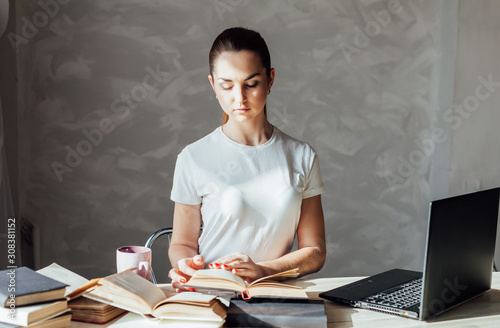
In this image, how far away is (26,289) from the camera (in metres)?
1.23

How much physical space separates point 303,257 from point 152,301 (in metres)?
0.68

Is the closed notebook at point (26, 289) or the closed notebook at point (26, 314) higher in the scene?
the closed notebook at point (26, 289)

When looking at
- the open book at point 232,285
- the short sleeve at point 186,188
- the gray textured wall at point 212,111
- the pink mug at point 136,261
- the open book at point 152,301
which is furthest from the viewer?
the gray textured wall at point 212,111

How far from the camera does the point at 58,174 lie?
3.04 metres

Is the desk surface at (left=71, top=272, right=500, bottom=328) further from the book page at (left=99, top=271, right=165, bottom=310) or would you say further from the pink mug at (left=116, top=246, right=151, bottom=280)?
the pink mug at (left=116, top=246, right=151, bottom=280)

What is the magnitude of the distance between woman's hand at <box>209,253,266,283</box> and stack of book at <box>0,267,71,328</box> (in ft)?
1.57

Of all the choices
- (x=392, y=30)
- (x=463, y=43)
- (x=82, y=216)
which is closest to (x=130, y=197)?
(x=82, y=216)

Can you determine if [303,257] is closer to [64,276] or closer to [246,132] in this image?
[246,132]

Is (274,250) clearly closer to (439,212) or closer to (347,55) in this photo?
(439,212)

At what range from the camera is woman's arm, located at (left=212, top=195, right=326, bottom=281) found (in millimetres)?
1666

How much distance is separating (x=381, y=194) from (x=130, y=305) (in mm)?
2501

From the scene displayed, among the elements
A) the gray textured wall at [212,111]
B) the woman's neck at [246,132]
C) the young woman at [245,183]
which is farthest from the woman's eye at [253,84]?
the gray textured wall at [212,111]

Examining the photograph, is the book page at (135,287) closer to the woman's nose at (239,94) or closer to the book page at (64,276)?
the book page at (64,276)

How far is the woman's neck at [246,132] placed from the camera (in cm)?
205
